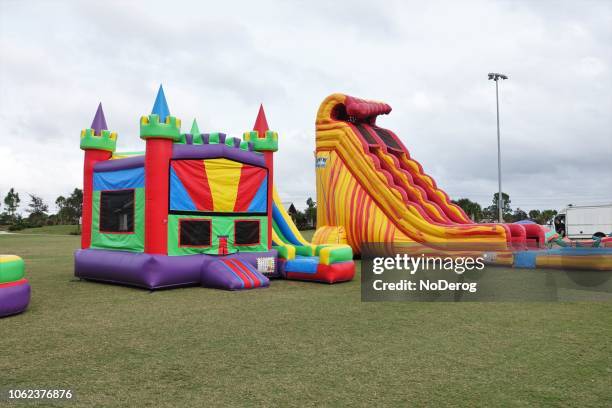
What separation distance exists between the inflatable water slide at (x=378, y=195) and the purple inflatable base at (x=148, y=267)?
397cm

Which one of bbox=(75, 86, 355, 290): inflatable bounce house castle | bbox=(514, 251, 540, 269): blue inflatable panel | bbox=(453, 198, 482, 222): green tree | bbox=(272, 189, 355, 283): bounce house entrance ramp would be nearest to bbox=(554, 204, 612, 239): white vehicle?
bbox=(514, 251, 540, 269): blue inflatable panel

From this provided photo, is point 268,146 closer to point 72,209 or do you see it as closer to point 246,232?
point 246,232

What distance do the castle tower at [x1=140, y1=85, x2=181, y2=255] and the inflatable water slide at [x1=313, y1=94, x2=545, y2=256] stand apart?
5.62m

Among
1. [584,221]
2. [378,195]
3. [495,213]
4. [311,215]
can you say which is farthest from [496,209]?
[378,195]

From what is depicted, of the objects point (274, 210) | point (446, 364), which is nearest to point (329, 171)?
point (274, 210)

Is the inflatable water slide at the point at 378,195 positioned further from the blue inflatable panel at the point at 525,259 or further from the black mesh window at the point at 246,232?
the black mesh window at the point at 246,232

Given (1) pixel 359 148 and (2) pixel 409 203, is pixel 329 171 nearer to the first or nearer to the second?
(1) pixel 359 148

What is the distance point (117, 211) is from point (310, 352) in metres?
6.17

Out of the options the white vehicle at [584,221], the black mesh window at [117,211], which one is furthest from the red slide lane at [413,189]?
the white vehicle at [584,221]

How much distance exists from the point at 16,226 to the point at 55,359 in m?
46.0

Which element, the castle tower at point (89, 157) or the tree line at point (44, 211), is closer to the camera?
the castle tower at point (89, 157)

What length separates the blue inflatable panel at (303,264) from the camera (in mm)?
9016

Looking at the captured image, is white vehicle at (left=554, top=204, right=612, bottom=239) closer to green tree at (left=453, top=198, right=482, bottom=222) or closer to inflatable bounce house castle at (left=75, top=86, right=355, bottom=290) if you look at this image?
inflatable bounce house castle at (left=75, top=86, right=355, bottom=290)

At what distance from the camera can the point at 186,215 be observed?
8.37 meters
